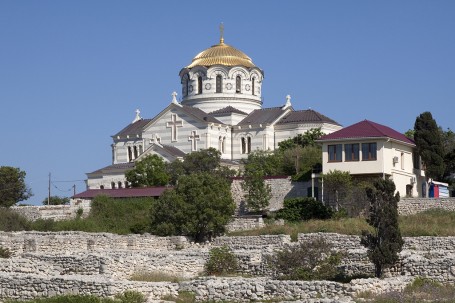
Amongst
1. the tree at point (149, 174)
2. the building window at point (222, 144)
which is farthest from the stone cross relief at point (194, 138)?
the tree at point (149, 174)

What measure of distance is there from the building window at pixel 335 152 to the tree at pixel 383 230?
1888 centimetres

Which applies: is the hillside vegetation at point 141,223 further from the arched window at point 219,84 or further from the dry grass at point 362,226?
the arched window at point 219,84

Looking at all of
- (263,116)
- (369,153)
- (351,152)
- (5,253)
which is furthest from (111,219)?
(263,116)

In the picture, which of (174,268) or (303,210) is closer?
A: (174,268)

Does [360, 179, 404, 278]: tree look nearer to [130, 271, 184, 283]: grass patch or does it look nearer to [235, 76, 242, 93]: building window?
[130, 271, 184, 283]: grass patch

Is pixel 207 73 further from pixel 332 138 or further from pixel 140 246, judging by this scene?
pixel 140 246

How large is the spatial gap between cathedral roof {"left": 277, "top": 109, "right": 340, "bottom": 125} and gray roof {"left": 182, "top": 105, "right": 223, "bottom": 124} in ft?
16.4

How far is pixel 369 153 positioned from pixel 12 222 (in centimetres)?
1636

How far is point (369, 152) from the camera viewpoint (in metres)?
44.7

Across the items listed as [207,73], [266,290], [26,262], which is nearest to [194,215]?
[26,262]

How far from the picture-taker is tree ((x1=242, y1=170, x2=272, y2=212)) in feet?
153

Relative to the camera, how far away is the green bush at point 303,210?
1686 inches

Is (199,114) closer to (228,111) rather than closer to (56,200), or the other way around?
(228,111)

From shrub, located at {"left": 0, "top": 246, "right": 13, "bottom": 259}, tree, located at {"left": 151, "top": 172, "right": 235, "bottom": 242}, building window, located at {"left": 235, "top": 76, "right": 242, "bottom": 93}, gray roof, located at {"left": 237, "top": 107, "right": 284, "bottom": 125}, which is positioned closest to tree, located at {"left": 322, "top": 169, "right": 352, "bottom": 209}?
tree, located at {"left": 151, "top": 172, "right": 235, "bottom": 242}
